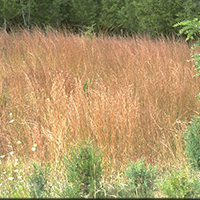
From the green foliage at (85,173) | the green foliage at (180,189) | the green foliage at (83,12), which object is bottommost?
the green foliage at (180,189)

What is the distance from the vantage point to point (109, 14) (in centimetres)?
1586

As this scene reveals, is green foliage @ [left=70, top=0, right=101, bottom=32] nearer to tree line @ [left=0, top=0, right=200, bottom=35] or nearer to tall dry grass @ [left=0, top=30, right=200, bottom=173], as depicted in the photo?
tree line @ [left=0, top=0, right=200, bottom=35]

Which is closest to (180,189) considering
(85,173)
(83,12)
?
(85,173)

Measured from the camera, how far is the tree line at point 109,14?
10523 millimetres

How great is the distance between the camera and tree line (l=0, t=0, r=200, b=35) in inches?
414

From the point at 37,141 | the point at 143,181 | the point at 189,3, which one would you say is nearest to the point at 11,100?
the point at 37,141

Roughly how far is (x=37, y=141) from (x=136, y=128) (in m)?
0.99

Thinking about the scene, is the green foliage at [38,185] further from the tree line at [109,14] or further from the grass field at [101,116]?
the tree line at [109,14]

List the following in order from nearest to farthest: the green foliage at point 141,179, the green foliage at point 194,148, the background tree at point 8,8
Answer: the green foliage at point 141,179, the green foliage at point 194,148, the background tree at point 8,8

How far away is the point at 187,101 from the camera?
3939 millimetres

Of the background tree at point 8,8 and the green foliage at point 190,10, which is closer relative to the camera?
the green foliage at point 190,10

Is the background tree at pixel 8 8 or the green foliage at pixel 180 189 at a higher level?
the background tree at pixel 8 8

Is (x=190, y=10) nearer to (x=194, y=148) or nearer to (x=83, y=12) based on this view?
(x=83, y=12)

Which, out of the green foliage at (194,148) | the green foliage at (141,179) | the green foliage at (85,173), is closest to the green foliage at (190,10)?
the green foliage at (194,148)
